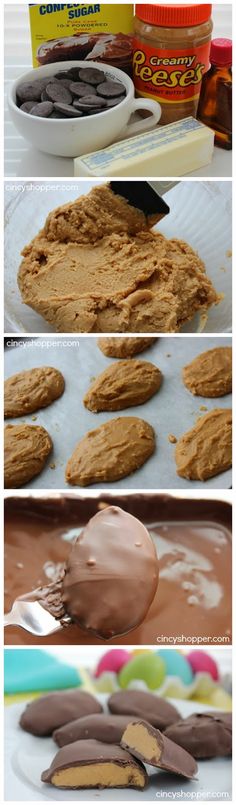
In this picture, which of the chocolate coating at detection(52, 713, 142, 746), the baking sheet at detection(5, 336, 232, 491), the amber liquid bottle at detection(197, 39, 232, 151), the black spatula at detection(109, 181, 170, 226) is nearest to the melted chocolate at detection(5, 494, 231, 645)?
the baking sheet at detection(5, 336, 232, 491)

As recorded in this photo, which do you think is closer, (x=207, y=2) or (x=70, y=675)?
(x=207, y=2)

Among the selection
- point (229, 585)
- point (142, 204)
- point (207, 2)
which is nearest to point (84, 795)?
point (229, 585)

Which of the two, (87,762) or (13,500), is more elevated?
(13,500)

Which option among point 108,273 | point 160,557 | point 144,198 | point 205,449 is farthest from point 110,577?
point 144,198

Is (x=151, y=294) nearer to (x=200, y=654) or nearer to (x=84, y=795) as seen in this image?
(x=200, y=654)

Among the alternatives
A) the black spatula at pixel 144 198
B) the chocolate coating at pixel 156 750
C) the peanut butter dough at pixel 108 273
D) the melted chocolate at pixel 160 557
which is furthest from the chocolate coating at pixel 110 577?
the black spatula at pixel 144 198

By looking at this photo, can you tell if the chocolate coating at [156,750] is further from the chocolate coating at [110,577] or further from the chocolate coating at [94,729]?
the chocolate coating at [110,577]

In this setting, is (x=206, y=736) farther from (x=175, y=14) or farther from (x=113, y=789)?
(x=175, y=14)
